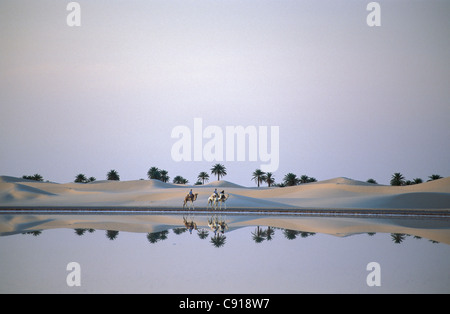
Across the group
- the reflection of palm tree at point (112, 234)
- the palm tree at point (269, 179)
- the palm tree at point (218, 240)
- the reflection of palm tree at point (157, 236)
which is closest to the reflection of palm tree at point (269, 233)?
the palm tree at point (218, 240)

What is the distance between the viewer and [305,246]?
54.1ft

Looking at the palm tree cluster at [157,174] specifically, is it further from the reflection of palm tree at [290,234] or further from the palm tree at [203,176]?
the reflection of palm tree at [290,234]

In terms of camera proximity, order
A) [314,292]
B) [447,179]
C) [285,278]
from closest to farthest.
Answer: [314,292]
[285,278]
[447,179]

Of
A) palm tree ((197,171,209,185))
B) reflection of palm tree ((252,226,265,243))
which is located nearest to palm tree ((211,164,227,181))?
palm tree ((197,171,209,185))

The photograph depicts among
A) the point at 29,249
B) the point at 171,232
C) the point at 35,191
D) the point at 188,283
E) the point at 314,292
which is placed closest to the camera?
the point at 314,292

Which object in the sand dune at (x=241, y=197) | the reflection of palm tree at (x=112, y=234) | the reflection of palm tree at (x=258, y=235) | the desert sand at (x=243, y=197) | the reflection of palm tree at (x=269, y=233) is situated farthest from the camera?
the sand dune at (x=241, y=197)

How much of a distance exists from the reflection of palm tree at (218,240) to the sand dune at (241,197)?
73.3 feet

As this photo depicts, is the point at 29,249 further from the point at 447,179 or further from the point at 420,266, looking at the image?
the point at 447,179

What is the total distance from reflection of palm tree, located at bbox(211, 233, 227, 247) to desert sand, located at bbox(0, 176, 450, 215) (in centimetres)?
2165

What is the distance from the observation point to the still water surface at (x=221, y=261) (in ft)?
33.1

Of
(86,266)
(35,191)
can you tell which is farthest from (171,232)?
(35,191)

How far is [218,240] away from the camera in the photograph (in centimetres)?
1809

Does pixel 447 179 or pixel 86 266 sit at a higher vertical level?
pixel 447 179
